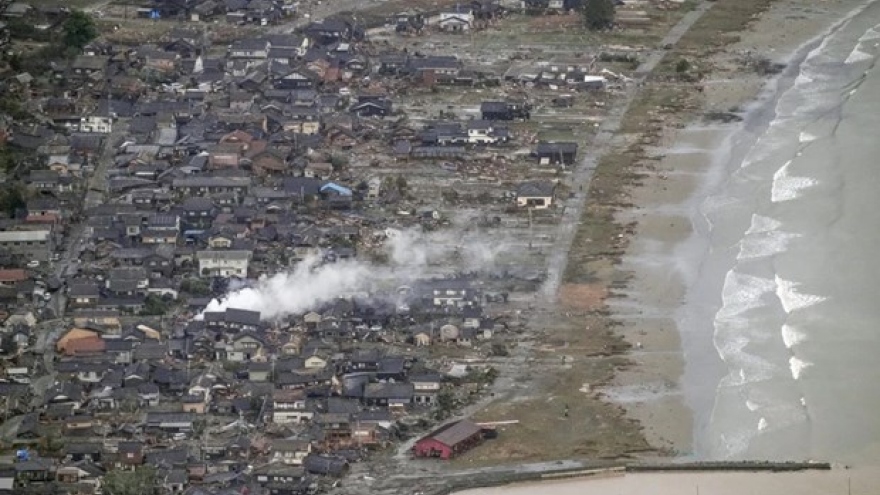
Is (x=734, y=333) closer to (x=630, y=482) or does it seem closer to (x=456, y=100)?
(x=630, y=482)

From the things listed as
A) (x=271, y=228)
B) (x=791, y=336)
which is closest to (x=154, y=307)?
(x=271, y=228)

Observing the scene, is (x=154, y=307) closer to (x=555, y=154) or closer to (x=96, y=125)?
(x=96, y=125)

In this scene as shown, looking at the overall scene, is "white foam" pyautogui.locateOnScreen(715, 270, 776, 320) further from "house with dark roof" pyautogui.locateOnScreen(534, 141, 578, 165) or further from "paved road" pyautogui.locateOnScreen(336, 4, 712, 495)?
"house with dark roof" pyautogui.locateOnScreen(534, 141, 578, 165)

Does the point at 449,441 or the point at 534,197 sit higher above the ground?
the point at 449,441

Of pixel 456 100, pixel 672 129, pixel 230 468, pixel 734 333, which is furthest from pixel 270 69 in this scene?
pixel 230 468

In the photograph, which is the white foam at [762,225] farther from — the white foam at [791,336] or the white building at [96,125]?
the white building at [96,125]

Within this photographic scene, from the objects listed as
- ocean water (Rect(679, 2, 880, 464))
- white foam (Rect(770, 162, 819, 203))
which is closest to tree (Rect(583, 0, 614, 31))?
ocean water (Rect(679, 2, 880, 464))

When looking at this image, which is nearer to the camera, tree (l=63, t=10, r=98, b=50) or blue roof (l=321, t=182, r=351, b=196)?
blue roof (l=321, t=182, r=351, b=196)
